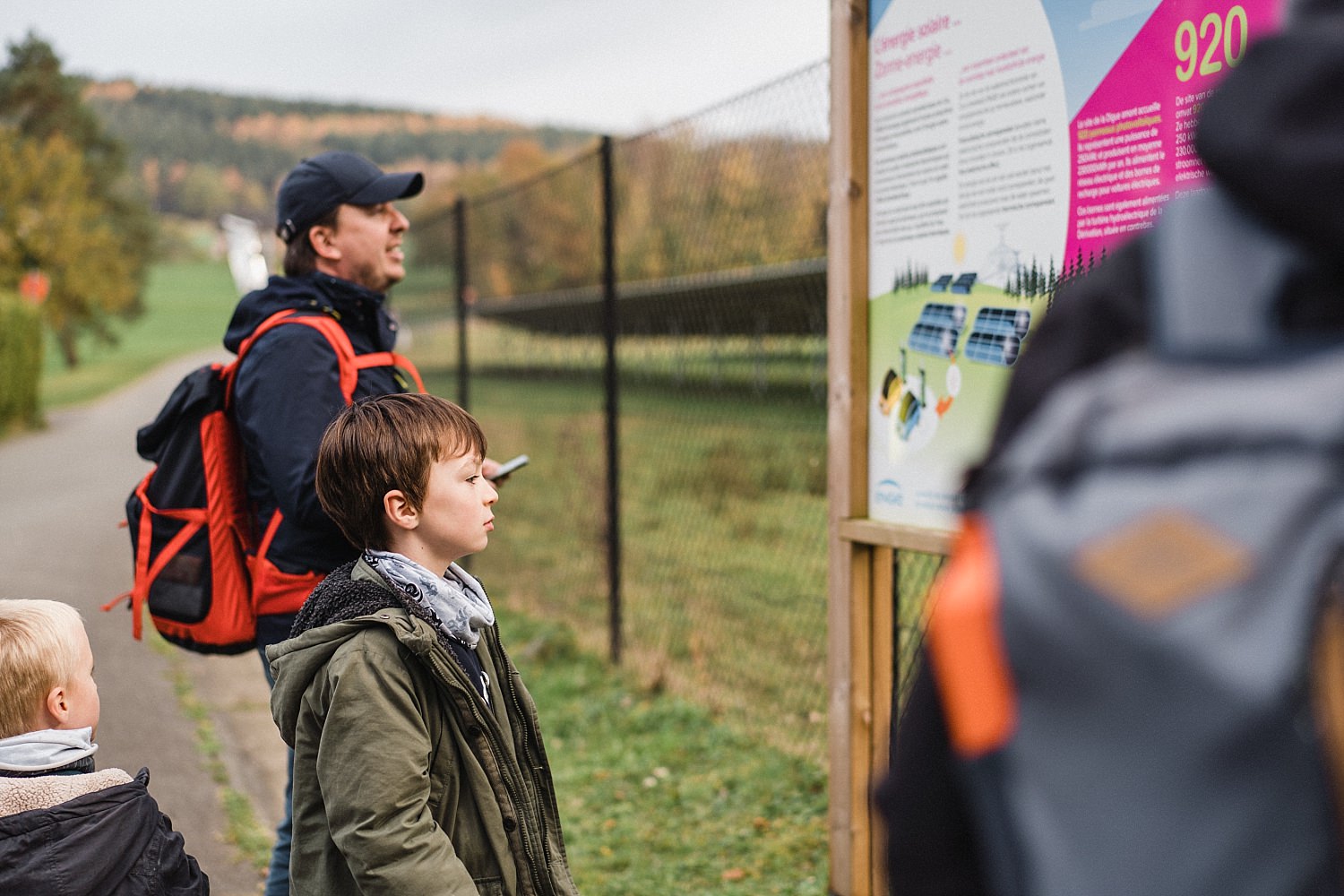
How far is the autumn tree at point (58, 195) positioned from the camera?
2597 centimetres

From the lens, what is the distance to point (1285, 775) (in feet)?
2.06

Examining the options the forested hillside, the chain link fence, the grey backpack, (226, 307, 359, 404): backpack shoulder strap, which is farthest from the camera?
the forested hillside

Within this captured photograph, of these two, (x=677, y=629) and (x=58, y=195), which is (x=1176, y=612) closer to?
(x=677, y=629)

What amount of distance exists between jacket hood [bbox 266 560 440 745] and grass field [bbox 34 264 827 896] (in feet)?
6.78

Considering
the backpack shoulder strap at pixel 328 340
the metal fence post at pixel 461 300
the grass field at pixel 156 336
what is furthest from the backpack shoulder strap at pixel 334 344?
the metal fence post at pixel 461 300

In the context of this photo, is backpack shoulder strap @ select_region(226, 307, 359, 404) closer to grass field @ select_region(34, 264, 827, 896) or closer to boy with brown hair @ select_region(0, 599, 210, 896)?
boy with brown hair @ select_region(0, 599, 210, 896)

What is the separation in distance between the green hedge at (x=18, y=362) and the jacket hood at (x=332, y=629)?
1853cm

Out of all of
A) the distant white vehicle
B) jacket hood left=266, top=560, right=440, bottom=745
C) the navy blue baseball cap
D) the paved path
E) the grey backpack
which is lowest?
the paved path

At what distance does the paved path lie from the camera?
4391 mm

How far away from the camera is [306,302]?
108 inches

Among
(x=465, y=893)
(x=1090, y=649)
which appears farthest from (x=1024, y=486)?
(x=465, y=893)

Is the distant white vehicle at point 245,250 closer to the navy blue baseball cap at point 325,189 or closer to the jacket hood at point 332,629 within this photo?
the navy blue baseball cap at point 325,189

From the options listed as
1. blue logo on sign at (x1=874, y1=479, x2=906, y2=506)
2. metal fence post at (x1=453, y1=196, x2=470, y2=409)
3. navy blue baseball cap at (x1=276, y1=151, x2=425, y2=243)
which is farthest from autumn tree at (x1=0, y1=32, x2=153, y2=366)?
blue logo on sign at (x1=874, y1=479, x2=906, y2=506)

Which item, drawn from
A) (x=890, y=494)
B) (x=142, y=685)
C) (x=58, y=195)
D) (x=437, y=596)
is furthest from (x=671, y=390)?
(x=58, y=195)
